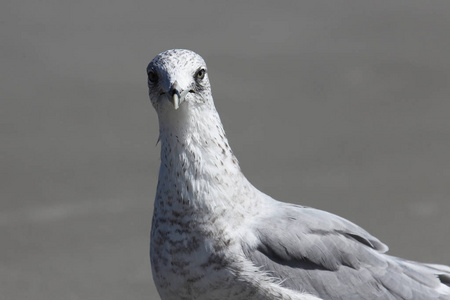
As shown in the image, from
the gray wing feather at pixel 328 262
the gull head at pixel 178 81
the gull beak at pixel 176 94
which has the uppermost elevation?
the gull head at pixel 178 81


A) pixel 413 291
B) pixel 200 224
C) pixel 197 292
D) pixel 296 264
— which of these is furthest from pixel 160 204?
pixel 413 291

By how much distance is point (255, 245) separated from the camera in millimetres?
2588

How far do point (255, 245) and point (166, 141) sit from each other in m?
0.48

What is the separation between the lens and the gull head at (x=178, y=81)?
238 centimetres

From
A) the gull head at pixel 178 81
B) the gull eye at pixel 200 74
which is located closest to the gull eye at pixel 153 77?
the gull head at pixel 178 81

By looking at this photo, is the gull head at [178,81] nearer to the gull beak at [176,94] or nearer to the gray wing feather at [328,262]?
the gull beak at [176,94]

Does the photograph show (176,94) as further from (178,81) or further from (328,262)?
(328,262)

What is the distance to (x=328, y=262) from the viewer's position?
2.68 m

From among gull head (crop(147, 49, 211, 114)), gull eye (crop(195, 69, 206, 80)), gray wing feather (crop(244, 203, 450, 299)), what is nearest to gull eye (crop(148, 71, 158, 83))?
gull head (crop(147, 49, 211, 114))

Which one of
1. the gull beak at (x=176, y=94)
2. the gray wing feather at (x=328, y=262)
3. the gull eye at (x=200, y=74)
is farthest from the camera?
the gray wing feather at (x=328, y=262)

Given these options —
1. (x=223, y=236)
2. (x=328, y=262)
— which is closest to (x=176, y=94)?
(x=223, y=236)

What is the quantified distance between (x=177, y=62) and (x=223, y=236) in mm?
614

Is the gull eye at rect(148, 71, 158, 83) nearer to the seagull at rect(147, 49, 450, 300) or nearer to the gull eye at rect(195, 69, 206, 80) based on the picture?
the seagull at rect(147, 49, 450, 300)

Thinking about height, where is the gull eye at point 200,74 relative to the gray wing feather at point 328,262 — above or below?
above
